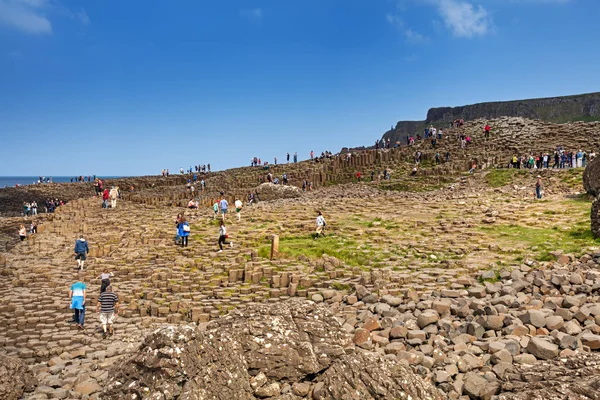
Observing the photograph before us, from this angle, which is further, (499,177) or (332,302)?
(499,177)

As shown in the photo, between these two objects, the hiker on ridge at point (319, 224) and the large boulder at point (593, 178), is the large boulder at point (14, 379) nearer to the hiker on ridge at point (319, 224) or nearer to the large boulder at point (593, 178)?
the hiker on ridge at point (319, 224)

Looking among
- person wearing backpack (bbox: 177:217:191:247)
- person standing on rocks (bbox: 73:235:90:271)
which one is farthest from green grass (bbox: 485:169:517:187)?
person standing on rocks (bbox: 73:235:90:271)

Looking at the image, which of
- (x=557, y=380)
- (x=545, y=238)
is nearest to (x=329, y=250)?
(x=545, y=238)

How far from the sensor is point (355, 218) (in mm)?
22703

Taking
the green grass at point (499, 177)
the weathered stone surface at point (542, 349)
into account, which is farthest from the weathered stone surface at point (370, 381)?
the green grass at point (499, 177)

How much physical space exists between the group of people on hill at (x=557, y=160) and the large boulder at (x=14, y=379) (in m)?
35.4

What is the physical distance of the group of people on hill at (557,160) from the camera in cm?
3341

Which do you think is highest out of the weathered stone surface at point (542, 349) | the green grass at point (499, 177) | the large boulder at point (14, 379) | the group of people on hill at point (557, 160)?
the group of people on hill at point (557, 160)

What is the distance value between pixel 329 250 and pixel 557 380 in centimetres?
1194

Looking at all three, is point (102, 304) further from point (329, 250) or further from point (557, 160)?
point (557, 160)

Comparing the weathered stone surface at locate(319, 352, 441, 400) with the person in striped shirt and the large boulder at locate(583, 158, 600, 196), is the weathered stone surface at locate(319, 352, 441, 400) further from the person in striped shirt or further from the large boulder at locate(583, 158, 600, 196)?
the large boulder at locate(583, 158, 600, 196)

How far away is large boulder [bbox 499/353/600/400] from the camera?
4.66 m

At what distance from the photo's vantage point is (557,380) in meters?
5.11

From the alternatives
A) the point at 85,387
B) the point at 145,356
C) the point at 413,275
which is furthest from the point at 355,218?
the point at 145,356
